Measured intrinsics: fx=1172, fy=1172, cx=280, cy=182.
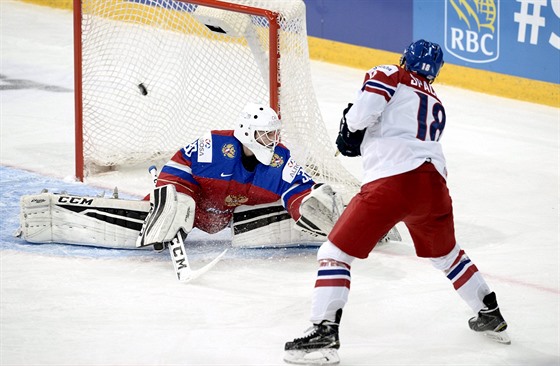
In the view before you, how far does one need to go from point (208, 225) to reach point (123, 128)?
4.65 feet

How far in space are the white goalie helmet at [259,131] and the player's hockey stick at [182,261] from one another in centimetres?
45

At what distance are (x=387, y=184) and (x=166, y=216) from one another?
3.95 ft

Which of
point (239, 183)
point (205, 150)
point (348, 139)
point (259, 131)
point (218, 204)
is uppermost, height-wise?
point (348, 139)

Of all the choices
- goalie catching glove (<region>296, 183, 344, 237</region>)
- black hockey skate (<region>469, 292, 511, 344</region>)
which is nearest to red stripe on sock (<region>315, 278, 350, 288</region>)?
black hockey skate (<region>469, 292, 511, 344</region>)

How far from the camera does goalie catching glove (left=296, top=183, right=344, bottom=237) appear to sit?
4875 mm

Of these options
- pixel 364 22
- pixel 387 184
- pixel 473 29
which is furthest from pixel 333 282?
pixel 364 22

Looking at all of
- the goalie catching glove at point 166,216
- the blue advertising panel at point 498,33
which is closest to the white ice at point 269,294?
the goalie catching glove at point 166,216

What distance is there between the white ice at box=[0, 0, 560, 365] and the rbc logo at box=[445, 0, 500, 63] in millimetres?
1180

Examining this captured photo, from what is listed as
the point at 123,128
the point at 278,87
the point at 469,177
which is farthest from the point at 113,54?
the point at 469,177

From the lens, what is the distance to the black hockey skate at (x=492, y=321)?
13.9 ft

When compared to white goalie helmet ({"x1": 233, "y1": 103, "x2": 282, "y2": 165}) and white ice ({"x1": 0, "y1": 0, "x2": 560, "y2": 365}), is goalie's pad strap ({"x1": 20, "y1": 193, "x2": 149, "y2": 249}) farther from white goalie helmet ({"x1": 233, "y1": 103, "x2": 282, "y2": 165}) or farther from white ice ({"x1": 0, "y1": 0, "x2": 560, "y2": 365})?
white goalie helmet ({"x1": 233, "y1": 103, "x2": 282, "y2": 165})

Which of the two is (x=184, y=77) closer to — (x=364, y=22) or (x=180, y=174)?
(x=180, y=174)

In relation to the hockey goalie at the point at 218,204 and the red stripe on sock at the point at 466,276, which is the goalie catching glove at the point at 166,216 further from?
the red stripe on sock at the point at 466,276

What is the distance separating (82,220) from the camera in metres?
5.14
